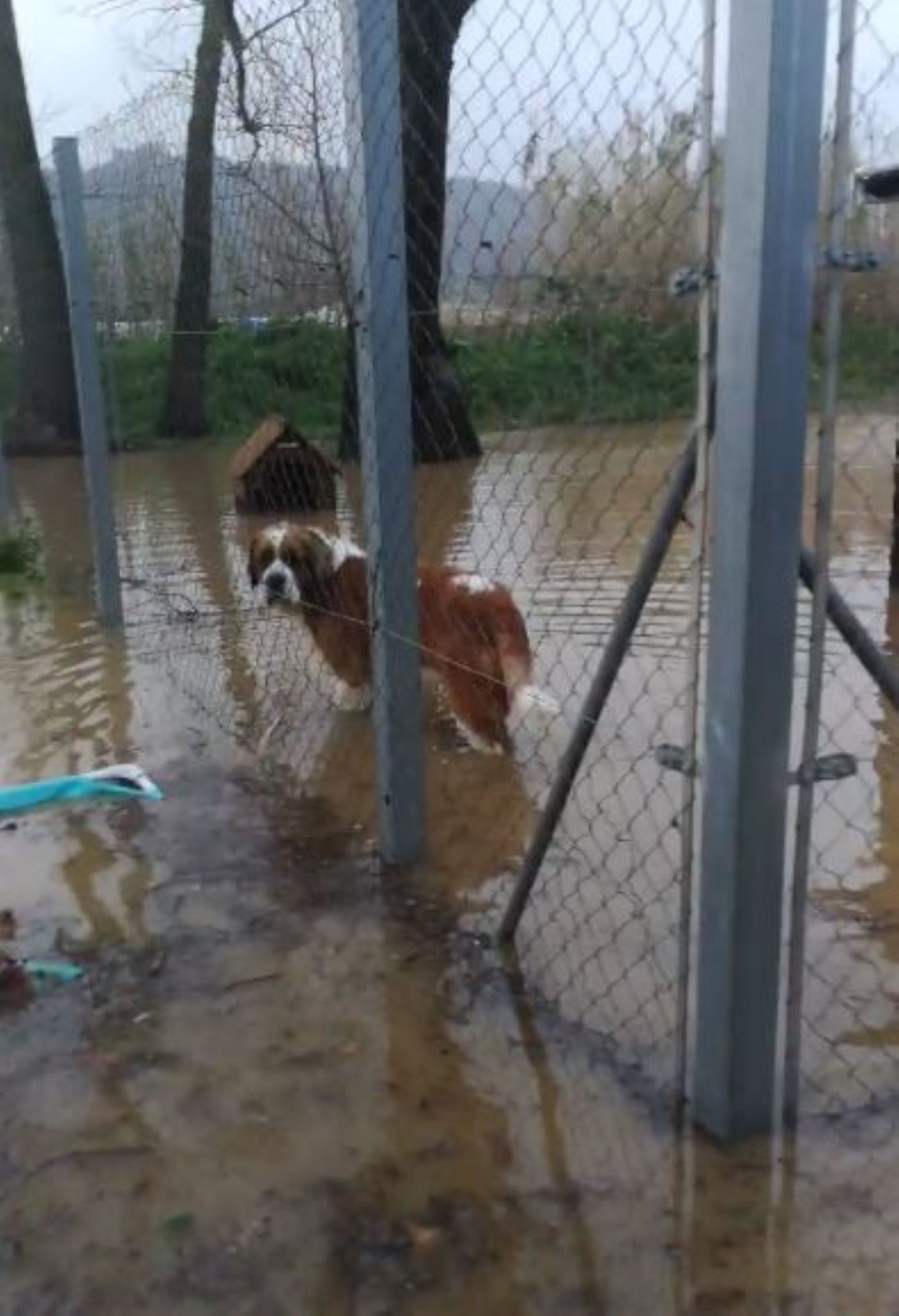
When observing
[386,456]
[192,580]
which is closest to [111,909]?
[386,456]

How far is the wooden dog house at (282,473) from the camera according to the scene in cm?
1025

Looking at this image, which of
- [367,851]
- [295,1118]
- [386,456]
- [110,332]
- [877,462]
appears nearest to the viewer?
[295,1118]

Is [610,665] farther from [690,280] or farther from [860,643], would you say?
[690,280]

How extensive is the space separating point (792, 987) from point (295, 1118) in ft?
3.60

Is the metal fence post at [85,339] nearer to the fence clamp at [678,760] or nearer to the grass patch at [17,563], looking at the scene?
the grass patch at [17,563]

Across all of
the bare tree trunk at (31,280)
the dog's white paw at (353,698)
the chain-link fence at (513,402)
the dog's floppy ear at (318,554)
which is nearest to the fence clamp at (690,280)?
the chain-link fence at (513,402)

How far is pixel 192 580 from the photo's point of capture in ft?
28.7

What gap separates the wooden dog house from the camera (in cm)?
1025

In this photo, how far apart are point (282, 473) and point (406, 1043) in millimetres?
8271

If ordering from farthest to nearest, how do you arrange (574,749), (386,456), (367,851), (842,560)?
(842,560) → (367,851) → (386,456) → (574,749)

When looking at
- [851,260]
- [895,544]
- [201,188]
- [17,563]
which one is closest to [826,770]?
[851,260]

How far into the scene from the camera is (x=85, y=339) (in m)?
6.37

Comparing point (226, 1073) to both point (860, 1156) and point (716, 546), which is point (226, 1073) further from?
point (716, 546)

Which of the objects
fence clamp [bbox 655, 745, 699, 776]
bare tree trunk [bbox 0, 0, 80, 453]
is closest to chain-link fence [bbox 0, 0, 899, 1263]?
fence clamp [bbox 655, 745, 699, 776]
